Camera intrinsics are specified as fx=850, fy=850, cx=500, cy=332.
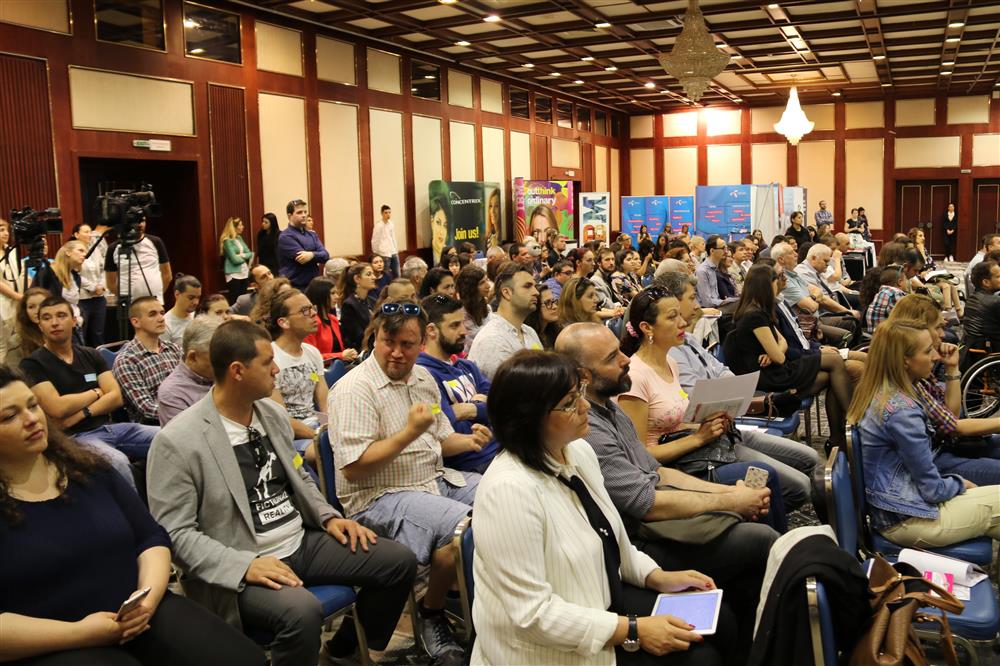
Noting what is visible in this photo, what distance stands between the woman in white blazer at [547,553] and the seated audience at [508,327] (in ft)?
8.04

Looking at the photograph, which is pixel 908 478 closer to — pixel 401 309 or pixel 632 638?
pixel 632 638

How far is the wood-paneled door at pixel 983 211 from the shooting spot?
20.7 meters

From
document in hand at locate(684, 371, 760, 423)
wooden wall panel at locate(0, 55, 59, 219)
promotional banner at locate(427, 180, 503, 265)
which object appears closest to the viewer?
document in hand at locate(684, 371, 760, 423)

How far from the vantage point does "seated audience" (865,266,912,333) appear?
609 centimetres

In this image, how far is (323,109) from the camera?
11750 millimetres

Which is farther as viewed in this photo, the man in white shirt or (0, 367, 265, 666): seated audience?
the man in white shirt

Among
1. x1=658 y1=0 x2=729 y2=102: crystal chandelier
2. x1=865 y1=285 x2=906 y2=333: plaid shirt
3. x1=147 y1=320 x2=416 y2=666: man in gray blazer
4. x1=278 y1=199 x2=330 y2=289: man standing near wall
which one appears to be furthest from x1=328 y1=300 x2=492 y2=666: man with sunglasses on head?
x1=658 y1=0 x2=729 y2=102: crystal chandelier

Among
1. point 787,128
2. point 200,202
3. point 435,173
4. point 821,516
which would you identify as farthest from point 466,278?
point 787,128

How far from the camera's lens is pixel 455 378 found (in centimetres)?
384

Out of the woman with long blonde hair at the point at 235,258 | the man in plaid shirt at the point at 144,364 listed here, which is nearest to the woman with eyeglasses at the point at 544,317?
the man in plaid shirt at the point at 144,364

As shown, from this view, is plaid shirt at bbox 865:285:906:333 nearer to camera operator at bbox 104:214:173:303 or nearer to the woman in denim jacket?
the woman in denim jacket

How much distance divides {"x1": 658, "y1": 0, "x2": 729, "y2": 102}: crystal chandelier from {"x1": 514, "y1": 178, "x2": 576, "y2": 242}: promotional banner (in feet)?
19.3

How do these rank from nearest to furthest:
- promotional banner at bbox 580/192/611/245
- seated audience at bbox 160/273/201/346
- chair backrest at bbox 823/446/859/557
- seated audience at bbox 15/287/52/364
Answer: chair backrest at bbox 823/446/859/557, seated audience at bbox 15/287/52/364, seated audience at bbox 160/273/201/346, promotional banner at bbox 580/192/611/245

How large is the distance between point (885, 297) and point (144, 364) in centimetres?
494
